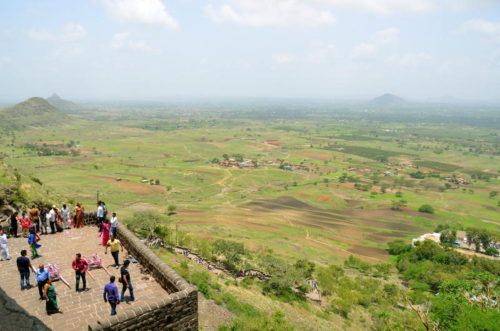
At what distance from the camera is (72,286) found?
11.7 meters

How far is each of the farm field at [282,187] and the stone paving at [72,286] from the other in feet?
75.9

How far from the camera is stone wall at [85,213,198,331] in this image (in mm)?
8773

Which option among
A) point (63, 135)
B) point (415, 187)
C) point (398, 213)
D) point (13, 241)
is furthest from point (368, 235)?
point (63, 135)

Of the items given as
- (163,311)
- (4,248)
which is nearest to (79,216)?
(4,248)

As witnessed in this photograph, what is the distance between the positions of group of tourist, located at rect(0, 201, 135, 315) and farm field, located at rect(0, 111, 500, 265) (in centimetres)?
2076

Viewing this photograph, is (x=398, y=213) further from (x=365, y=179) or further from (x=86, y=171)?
(x=86, y=171)

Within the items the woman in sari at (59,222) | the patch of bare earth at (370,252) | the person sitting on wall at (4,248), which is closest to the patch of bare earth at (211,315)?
the woman in sari at (59,222)

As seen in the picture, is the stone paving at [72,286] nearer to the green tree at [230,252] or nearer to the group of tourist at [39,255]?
the group of tourist at [39,255]

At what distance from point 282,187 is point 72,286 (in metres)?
86.6

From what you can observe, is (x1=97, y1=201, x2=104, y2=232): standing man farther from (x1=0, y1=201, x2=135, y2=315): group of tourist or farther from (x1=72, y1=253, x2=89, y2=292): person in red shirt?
(x1=72, y1=253, x2=89, y2=292): person in red shirt

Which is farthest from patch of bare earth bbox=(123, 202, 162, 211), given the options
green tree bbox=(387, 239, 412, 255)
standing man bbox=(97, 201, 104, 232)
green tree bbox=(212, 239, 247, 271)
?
standing man bbox=(97, 201, 104, 232)

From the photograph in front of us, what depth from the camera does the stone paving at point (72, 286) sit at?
1005 cm

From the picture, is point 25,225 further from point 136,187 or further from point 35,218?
point 136,187

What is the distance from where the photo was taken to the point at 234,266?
3238 centimetres
